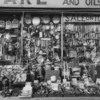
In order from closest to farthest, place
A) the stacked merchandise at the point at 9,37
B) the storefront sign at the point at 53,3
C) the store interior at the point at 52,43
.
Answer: the storefront sign at the point at 53,3 < the store interior at the point at 52,43 < the stacked merchandise at the point at 9,37

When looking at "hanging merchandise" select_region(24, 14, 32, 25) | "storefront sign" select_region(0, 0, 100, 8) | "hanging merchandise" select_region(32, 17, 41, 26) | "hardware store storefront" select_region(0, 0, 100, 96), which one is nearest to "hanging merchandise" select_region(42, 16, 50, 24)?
"hardware store storefront" select_region(0, 0, 100, 96)

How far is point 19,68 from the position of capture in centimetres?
446

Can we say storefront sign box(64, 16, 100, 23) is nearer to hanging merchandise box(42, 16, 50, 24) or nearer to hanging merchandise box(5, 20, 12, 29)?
hanging merchandise box(42, 16, 50, 24)

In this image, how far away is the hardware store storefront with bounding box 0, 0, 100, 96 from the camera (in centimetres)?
471

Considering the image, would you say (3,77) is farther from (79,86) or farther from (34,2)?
(34,2)

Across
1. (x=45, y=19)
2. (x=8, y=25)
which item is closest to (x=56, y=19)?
(x=45, y=19)

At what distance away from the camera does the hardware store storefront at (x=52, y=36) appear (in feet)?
15.5

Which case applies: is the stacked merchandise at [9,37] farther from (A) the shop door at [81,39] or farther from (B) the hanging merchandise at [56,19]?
(A) the shop door at [81,39]

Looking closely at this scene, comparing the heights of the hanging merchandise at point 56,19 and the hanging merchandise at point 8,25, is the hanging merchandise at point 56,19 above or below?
above

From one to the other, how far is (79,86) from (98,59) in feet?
5.04

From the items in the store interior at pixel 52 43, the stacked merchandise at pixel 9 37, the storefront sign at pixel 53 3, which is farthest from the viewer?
the stacked merchandise at pixel 9 37

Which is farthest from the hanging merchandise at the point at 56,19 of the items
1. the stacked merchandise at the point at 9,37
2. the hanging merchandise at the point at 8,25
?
the hanging merchandise at the point at 8,25

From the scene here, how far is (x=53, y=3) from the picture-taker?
15.5ft

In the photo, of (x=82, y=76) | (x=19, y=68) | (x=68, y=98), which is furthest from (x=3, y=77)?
(x=82, y=76)
